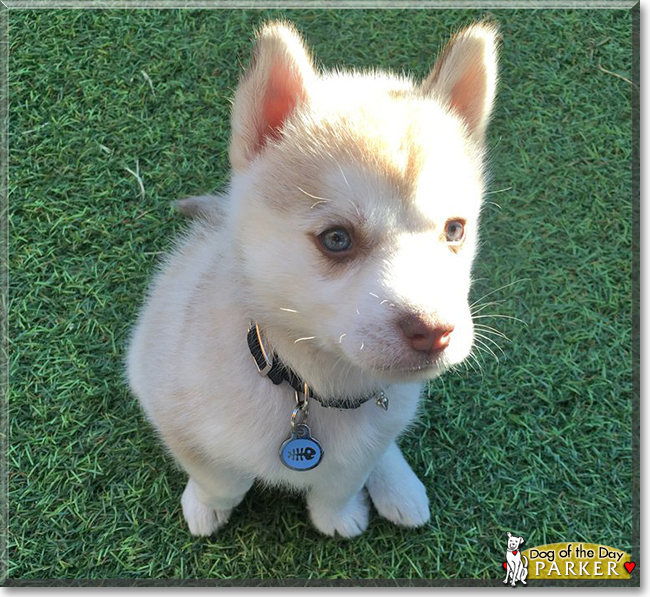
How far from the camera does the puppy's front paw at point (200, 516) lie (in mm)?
2719

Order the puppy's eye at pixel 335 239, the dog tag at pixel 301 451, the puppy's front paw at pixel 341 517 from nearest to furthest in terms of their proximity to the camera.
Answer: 1. the puppy's eye at pixel 335 239
2. the dog tag at pixel 301 451
3. the puppy's front paw at pixel 341 517

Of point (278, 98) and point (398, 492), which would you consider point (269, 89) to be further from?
point (398, 492)

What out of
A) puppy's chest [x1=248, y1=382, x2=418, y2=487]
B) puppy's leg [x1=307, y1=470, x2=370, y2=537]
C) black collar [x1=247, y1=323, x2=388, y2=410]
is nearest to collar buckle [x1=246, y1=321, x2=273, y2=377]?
black collar [x1=247, y1=323, x2=388, y2=410]

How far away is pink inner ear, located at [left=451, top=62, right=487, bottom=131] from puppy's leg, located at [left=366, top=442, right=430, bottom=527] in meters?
1.54

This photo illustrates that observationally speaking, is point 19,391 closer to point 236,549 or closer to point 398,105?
point 236,549

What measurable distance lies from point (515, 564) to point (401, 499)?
588mm

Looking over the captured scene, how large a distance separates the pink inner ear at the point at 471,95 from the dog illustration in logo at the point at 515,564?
191 cm

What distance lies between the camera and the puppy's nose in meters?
1.57

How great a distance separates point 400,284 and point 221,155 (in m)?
2.19

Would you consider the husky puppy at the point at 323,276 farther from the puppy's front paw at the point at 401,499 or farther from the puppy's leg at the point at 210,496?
the puppy's front paw at the point at 401,499

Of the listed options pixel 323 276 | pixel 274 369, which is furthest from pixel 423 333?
pixel 274 369

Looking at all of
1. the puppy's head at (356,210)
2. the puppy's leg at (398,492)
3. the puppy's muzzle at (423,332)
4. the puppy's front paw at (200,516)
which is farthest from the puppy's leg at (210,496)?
the puppy's muzzle at (423,332)

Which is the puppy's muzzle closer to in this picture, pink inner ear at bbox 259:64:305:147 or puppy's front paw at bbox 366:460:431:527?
pink inner ear at bbox 259:64:305:147

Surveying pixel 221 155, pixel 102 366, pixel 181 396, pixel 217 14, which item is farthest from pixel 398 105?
pixel 217 14
